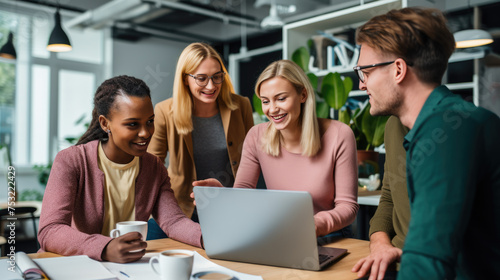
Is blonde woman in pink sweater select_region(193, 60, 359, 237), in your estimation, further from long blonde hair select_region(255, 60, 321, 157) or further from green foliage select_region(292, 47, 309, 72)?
green foliage select_region(292, 47, 309, 72)

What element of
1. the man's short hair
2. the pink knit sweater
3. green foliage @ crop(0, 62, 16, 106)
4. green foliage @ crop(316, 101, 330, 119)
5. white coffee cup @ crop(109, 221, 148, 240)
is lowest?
white coffee cup @ crop(109, 221, 148, 240)

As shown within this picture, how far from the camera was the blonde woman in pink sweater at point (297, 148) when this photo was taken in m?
1.60

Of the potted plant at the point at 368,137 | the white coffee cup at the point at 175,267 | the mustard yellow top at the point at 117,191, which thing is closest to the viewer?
the white coffee cup at the point at 175,267

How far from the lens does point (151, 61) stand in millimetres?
6914

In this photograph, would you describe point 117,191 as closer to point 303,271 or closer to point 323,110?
point 303,271

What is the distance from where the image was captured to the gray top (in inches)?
85.0

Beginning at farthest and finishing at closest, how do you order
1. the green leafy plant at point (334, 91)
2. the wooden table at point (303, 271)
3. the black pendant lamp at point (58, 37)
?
the black pendant lamp at point (58, 37)
the green leafy plant at point (334, 91)
the wooden table at point (303, 271)

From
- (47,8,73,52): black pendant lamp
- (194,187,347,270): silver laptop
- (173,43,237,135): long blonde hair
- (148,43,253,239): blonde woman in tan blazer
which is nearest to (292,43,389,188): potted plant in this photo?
(148,43,253,239): blonde woman in tan blazer

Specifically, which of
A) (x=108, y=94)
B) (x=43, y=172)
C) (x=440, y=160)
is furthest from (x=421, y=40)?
(x=43, y=172)

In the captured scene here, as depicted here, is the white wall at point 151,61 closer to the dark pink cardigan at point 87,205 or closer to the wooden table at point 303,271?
the dark pink cardigan at point 87,205

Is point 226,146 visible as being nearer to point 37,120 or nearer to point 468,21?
point 468,21

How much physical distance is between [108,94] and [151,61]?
5653mm

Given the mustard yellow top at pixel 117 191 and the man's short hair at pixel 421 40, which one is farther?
the mustard yellow top at pixel 117 191

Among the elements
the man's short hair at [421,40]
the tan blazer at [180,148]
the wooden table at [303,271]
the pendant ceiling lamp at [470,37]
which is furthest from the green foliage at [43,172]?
the man's short hair at [421,40]
